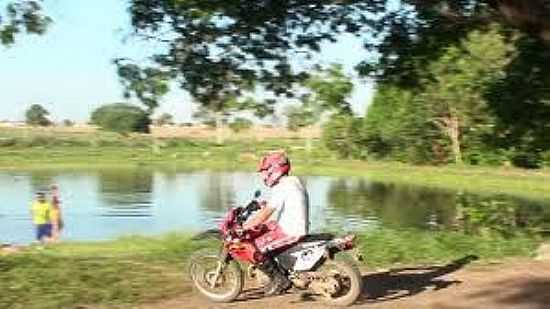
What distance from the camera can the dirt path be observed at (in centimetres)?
911

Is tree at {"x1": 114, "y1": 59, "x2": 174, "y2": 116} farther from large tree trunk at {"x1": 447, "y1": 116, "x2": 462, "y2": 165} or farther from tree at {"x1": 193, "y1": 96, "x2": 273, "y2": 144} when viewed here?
large tree trunk at {"x1": 447, "y1": 116, "x2": 462, "y2": 165}

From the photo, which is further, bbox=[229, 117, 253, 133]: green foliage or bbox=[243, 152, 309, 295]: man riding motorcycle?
bbox=[229, 117, 253, 133]: green foliage

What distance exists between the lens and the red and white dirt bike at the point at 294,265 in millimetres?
9109

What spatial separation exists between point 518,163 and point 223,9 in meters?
48.2

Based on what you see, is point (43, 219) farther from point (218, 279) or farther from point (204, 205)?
point (218, 279)

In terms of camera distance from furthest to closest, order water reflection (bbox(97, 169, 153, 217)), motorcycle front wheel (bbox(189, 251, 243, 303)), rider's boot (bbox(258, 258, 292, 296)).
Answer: water reflection (bbox(97, 169, 153, 217))
motorcycle front wheel (bbox(189, 251, 243, 303))
rider's boot (bbox(258, 258, 292, 296))

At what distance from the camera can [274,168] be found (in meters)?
9.27

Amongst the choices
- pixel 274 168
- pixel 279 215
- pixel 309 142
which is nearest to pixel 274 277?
pixel 279 215

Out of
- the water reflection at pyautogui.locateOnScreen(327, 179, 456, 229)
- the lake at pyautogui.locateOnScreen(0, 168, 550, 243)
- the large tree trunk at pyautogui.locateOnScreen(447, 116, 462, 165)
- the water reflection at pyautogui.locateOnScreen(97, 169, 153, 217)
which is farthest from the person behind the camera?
the large tree trunk at pyautogui.locateOnScreen(447, 116, 462, 165)

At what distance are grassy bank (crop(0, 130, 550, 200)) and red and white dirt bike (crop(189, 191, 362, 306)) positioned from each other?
31.4 metres

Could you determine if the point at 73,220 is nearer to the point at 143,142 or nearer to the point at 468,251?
the point at 468,251

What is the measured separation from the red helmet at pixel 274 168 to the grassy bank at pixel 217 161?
31648mm

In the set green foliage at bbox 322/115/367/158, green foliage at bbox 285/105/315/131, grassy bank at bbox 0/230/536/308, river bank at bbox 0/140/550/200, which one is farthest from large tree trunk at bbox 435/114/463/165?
grassy bank at bbox 0/230/536/308

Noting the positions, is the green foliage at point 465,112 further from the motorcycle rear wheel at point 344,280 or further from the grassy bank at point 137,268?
the motorcycle rear wheel at point 344,280
